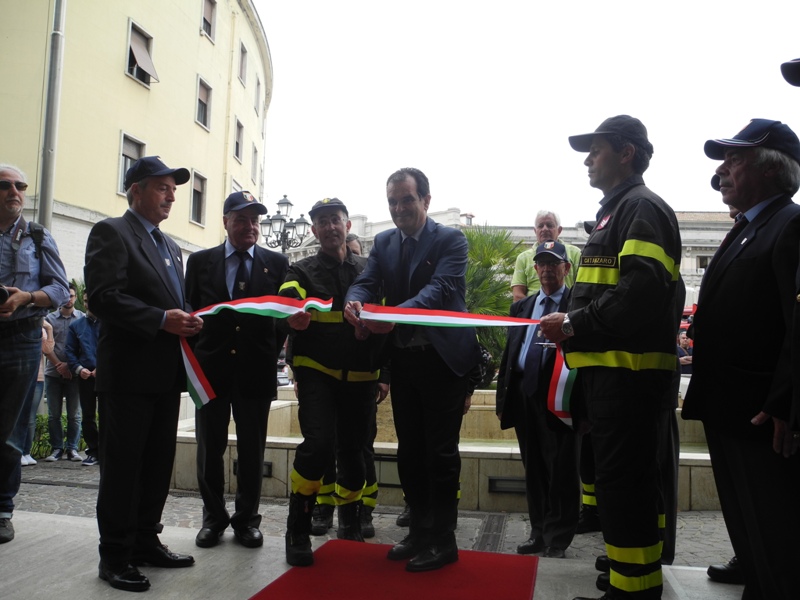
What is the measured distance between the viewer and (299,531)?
13.7 feet

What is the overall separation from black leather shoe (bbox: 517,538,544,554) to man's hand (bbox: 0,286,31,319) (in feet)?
12.0

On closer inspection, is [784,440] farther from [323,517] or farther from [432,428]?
[323,517]

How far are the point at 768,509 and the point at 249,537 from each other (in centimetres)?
301

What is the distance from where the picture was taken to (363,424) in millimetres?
4734

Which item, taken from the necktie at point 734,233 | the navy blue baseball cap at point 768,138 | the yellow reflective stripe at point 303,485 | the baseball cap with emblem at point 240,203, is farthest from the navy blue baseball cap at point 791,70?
the baseball cap with emblem at point 240,203

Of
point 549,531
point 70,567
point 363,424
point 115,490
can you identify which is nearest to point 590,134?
point 363,424

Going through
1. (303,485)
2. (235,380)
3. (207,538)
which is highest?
(235,380)

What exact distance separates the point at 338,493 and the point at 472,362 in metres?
1.43

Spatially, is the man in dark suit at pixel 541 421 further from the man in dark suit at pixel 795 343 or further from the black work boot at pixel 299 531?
the man in dark suit at pixel 795 343

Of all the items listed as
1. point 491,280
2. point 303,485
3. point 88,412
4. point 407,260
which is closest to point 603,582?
point 303,485

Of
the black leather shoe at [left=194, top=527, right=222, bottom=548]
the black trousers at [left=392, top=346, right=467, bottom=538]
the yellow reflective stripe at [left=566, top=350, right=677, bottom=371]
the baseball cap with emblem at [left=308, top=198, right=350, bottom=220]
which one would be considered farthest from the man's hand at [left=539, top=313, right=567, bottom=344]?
the black leather shoe at [left=194, top=527, right=222, bottom=548]

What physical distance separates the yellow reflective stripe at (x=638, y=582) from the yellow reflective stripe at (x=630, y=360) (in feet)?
3.00

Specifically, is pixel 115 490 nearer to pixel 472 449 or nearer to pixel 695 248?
pixel 472 449

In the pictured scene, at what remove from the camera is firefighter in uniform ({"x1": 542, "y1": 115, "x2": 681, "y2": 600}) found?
3.15 m
